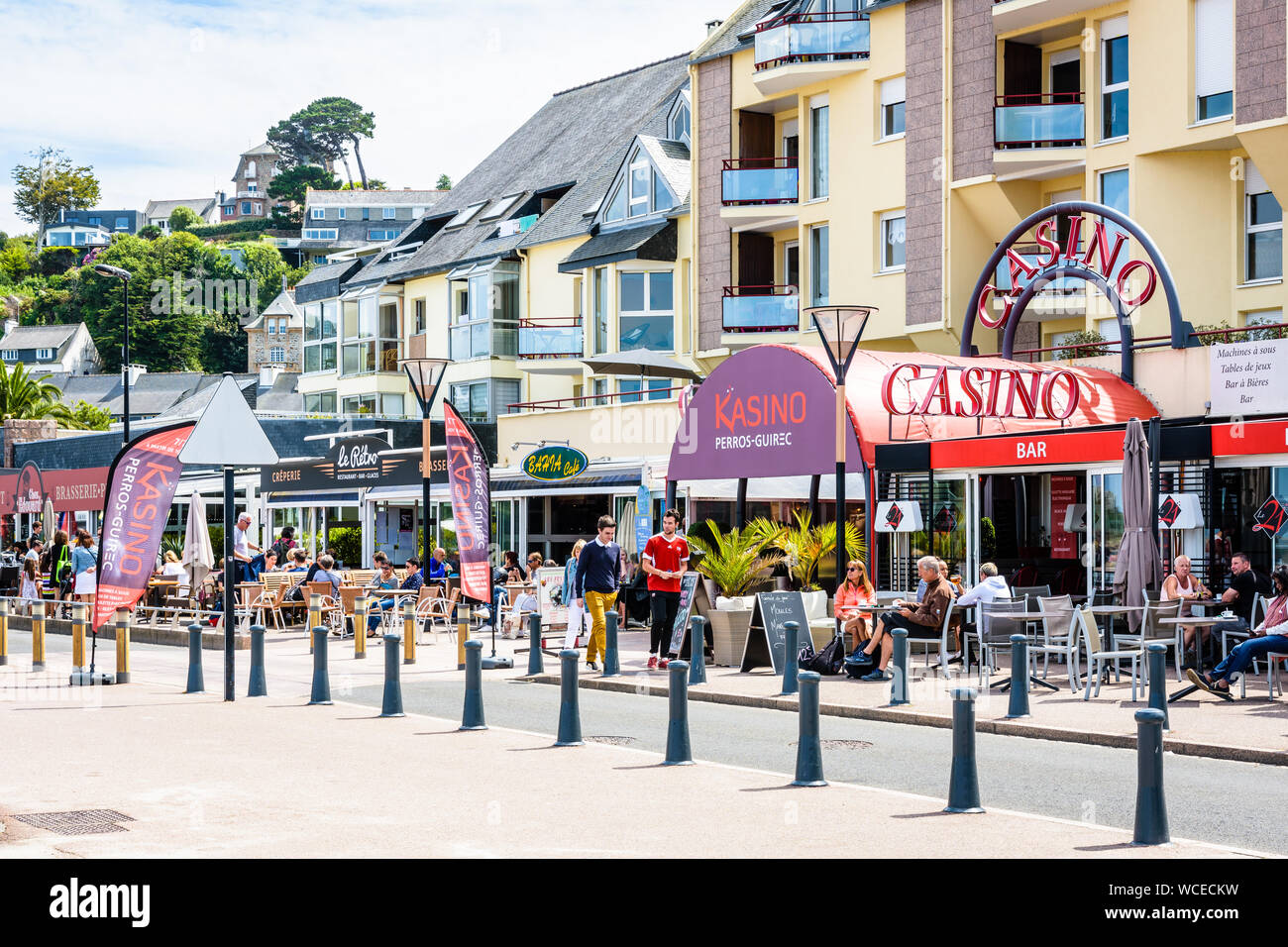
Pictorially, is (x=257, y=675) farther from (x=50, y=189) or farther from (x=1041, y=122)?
(x=50, y=189)

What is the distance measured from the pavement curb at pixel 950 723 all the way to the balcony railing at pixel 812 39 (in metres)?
20.0

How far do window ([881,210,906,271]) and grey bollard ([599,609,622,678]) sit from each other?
17088 mm

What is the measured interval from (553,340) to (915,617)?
87.4 ft

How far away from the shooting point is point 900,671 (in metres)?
14.8

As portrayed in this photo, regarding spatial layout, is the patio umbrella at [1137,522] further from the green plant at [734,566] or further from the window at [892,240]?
the window at [892,240]

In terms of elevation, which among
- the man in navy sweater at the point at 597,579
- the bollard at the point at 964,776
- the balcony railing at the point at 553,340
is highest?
the balcony railing at the point at 553,340

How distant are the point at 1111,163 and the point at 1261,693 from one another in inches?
623

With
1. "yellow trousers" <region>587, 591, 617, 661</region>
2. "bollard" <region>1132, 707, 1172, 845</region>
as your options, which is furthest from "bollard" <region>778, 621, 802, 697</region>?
"bollard" <region>1132, 707, 1172, 845</region>

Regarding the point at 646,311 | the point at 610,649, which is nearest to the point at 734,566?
the point at 610,649

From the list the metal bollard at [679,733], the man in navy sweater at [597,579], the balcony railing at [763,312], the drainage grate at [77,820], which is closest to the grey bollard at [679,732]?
the metal bollard at [679,733]

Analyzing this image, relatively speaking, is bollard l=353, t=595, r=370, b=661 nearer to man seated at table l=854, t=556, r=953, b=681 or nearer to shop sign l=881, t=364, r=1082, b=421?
man seated at table l=854, t=556, r=953, b=681

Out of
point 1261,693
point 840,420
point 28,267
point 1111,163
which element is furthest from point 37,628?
point 28,267

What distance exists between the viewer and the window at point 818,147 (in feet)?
116

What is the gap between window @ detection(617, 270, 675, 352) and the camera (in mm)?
40281
